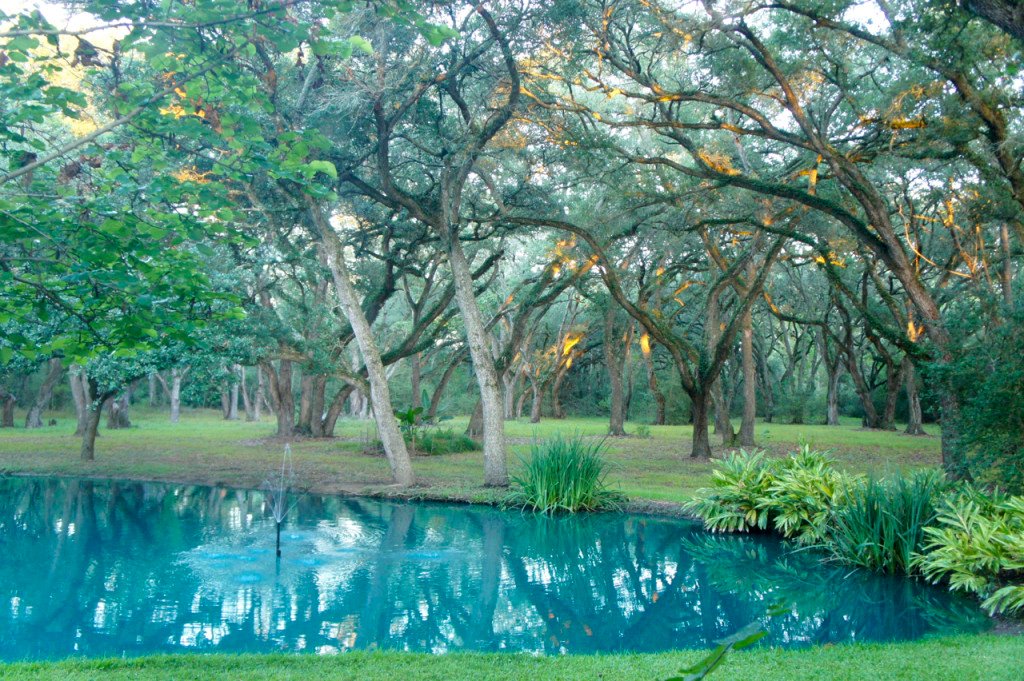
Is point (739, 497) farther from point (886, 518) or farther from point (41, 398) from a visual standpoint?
point (41, 398)

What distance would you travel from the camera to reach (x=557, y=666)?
5258mm

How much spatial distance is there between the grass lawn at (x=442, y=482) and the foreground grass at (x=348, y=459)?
0.12 feet

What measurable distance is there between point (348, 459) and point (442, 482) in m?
4.65

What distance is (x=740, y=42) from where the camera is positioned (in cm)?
1146

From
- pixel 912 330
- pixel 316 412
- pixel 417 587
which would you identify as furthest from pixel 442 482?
pixel 912 330

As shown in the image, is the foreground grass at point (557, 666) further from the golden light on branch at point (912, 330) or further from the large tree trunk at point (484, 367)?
the golden light on branch at point (912, 330)

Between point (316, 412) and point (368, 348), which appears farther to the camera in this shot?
point (316, 412)

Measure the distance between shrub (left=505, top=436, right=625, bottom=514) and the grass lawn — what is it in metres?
0.50

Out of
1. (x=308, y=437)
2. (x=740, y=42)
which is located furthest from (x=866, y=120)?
(x=308, y=437)

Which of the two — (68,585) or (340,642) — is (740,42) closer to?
(340,642)

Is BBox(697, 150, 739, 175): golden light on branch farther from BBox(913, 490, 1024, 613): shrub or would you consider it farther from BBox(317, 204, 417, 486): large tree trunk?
BBox(913, 490, 1024, 613): shrub

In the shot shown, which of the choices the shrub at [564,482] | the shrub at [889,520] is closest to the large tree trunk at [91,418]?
the shrub at [564,482]

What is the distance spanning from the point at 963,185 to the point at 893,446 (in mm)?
7859

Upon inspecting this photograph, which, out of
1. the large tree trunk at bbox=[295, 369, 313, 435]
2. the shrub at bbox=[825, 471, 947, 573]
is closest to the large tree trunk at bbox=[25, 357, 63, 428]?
the large tree trunk at bbox=[295, 369, 313, 435]
